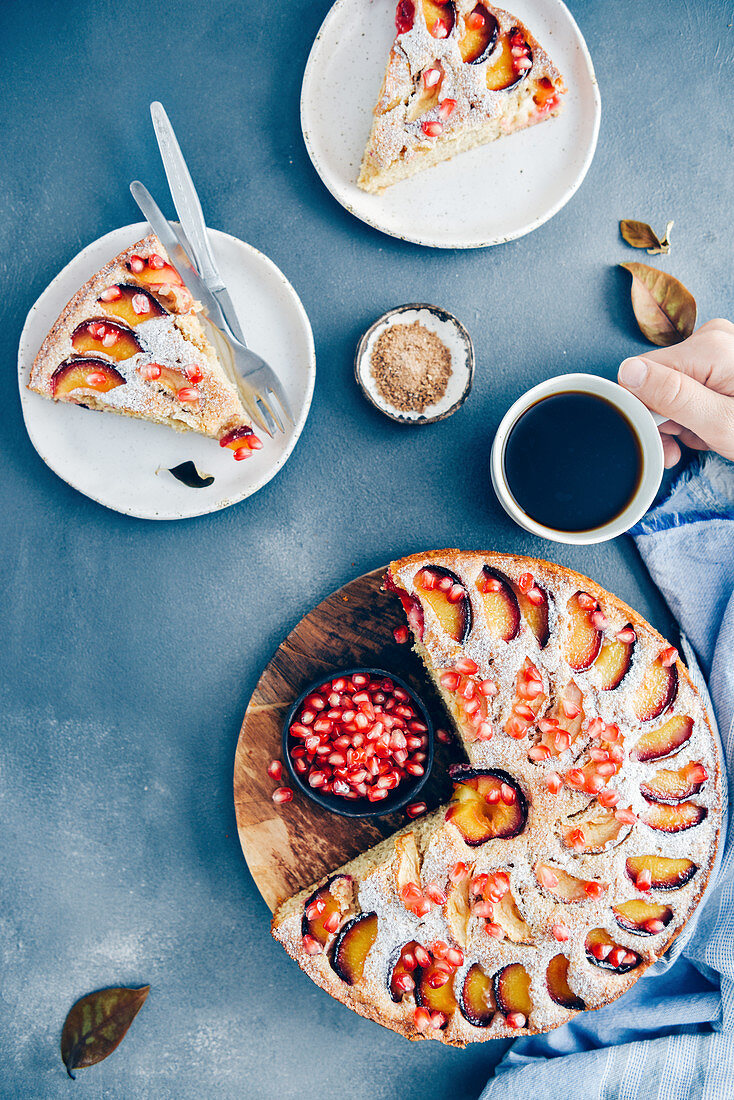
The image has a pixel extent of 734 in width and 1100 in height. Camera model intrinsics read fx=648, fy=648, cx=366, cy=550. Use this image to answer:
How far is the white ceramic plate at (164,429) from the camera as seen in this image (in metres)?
2.48

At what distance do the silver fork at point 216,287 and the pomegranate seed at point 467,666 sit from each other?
1.13 m

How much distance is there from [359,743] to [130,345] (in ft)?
5.47

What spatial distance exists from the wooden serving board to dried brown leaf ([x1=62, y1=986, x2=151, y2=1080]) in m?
0.78

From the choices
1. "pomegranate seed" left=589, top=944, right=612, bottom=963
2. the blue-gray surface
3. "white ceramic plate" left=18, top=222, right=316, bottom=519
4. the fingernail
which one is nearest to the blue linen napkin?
the blue-gray surface

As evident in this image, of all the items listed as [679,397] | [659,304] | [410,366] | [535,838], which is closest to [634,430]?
[679,397]

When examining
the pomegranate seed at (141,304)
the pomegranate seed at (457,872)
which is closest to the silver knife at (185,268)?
the pomegranate seed at (141,304)

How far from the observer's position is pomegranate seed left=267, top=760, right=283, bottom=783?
245cm

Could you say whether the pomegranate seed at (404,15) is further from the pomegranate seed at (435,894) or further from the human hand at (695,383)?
the pomegranate seed at (435,894)

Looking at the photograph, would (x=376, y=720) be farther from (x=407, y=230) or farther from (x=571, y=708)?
(x=407, y=230)

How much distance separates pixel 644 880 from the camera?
2.20 metres

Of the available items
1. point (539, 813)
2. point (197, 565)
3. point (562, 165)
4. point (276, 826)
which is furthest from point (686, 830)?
point (562, 165)

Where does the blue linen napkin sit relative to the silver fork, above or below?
below

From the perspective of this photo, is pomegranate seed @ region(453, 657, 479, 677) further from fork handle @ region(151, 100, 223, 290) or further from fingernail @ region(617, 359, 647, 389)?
fork handle @ region(151, 100, 223, 290)

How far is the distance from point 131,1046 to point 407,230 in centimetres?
349
